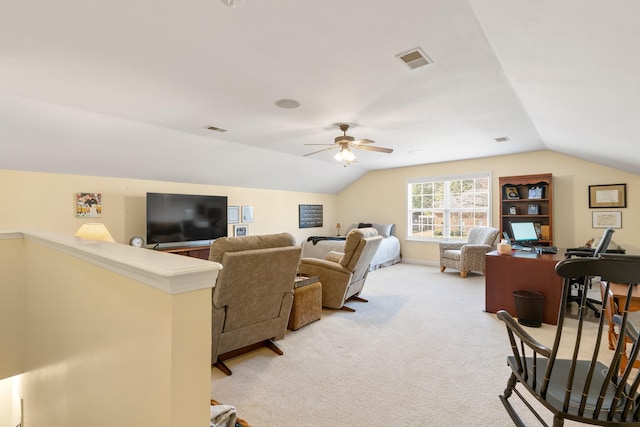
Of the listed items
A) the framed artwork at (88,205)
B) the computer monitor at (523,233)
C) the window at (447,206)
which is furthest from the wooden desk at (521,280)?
the framed artwork at (88,205)

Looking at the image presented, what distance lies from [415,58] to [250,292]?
7.45 feet

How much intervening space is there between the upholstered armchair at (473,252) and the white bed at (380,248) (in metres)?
1.22

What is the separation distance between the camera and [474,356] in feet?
8.91

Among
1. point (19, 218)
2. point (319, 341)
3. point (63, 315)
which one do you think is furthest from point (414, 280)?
point (19, 218)

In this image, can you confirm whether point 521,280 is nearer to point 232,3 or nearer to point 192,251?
point 232,3

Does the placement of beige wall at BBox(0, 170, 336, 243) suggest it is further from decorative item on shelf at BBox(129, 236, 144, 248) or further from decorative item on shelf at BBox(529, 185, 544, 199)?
decorative item on shelf at BBox(529, 185, 544, 199)

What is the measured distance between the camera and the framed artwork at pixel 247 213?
6555 millimetres

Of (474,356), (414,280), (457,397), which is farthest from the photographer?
(414,280)

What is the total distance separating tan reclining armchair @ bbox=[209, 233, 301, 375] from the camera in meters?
2.34

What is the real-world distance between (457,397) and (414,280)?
3626 millimetres

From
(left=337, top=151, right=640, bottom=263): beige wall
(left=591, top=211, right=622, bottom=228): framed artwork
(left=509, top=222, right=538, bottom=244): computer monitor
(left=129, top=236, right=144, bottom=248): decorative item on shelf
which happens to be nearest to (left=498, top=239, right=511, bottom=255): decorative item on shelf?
(left=509, top=222, right=538, bottom=244): computer monitor

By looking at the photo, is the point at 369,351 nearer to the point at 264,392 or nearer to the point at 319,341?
the point at 319,341

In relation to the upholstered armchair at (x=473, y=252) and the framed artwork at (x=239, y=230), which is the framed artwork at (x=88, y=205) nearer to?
the framed artwork at (x=239, y=230)

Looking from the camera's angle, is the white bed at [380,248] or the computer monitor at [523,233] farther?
the white bed at [380,248]
